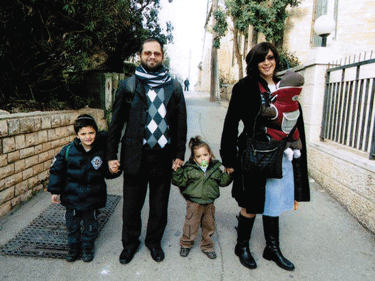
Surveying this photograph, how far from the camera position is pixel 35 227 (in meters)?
3.35

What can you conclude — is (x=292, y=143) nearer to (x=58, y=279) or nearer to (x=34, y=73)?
(x=58, y=279)

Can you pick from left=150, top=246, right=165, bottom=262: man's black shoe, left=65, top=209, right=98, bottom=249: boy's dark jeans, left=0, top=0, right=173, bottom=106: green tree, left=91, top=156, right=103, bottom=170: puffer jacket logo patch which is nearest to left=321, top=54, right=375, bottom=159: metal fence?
left=150, top=246, right=165, bottom=262: man's black shoe

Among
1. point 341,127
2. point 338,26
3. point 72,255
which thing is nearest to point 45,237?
point 72,255

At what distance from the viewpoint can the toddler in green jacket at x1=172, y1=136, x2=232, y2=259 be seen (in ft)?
8.96

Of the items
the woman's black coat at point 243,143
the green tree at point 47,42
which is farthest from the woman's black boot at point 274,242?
the green tree at point 47,42

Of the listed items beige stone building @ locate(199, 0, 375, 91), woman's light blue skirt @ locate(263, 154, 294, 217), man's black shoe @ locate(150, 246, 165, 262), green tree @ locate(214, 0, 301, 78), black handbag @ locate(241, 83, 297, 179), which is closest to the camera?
black handbag @ locate(241, 83, 297, 179)

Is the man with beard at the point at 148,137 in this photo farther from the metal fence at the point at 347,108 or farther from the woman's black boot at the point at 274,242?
the metal fence at the point at 347,108

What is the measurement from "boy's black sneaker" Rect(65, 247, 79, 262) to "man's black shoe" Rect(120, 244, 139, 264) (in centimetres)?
43

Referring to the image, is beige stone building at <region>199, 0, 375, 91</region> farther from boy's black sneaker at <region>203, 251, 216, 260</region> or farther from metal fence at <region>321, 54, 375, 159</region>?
boy's black sneaker at <region>203, 251, 216, 260</region>

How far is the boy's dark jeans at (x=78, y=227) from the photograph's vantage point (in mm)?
2752

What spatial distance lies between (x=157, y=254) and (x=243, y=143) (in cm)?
132

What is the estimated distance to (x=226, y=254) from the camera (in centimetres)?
289

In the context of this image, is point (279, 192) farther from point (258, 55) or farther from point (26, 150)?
point (26, 150)

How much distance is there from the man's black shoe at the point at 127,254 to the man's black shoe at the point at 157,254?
0.56ft
